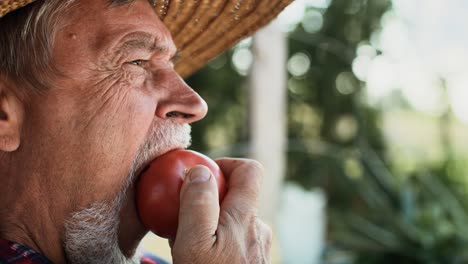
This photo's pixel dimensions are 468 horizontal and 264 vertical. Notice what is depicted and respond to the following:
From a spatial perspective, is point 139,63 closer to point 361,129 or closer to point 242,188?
point 242,188

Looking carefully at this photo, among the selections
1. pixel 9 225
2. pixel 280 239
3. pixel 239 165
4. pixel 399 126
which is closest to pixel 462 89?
pixel 399 126

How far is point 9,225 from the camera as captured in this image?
1.61 metres

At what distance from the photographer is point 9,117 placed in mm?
1578

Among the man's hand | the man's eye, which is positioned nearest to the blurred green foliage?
the man's eye

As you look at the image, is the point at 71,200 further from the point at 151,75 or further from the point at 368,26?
the point at 368,26

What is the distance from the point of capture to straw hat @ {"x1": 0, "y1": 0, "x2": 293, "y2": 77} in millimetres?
1923

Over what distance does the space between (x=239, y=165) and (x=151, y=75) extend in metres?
0.36

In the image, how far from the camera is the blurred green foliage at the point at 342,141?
5.39 m

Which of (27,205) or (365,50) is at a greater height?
(27,205)

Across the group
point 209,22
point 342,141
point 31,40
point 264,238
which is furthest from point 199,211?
point 342,141

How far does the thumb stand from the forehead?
1.51 ft

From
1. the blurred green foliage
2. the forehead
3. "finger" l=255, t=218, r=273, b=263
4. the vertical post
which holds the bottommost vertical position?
the blurred green foliage

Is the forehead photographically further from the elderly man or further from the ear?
the ear

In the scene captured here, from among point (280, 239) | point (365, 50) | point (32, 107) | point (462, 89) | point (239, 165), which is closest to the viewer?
point (32, 107)
